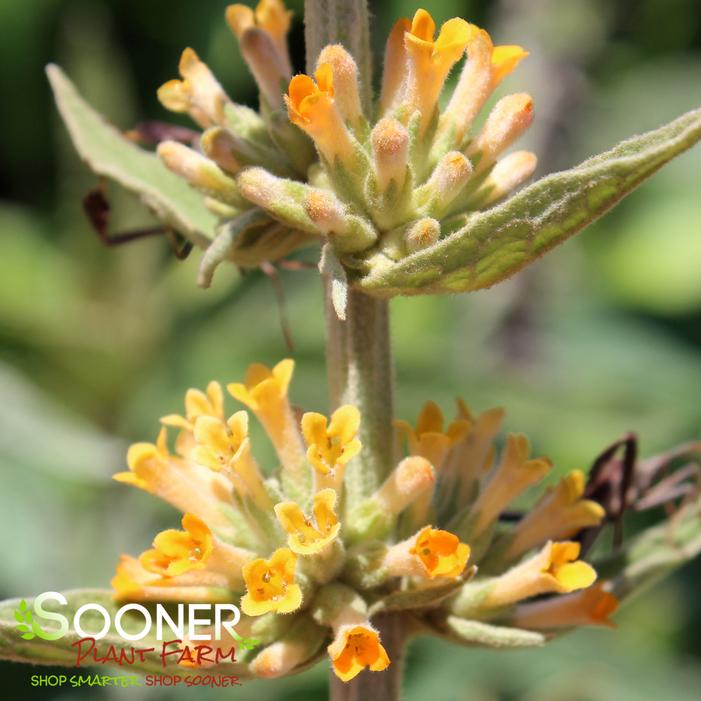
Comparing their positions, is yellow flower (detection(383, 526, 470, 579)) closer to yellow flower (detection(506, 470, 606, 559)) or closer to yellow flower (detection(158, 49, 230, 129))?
yellow flower (detection(506, 470, 606, 559))

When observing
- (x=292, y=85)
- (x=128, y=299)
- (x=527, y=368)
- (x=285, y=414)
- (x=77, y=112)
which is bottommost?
(x=285, y=414)

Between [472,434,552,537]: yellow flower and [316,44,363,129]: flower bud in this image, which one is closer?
[316,44,363,129]: flower bud

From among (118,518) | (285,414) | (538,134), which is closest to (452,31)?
(285,414)

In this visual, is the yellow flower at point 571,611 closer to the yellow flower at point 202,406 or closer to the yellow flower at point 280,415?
the yellow flower at point 280,415

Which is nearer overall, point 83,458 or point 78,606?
point 78,606

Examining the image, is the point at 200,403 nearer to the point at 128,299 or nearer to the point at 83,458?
the point at 83,458

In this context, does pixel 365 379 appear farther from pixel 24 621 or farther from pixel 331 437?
pixel 24 621

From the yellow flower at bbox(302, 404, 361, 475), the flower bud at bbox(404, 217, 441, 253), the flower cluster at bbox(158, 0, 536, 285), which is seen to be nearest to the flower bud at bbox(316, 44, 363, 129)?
the flower cluster at bbox(158, 0, 536, 285)
